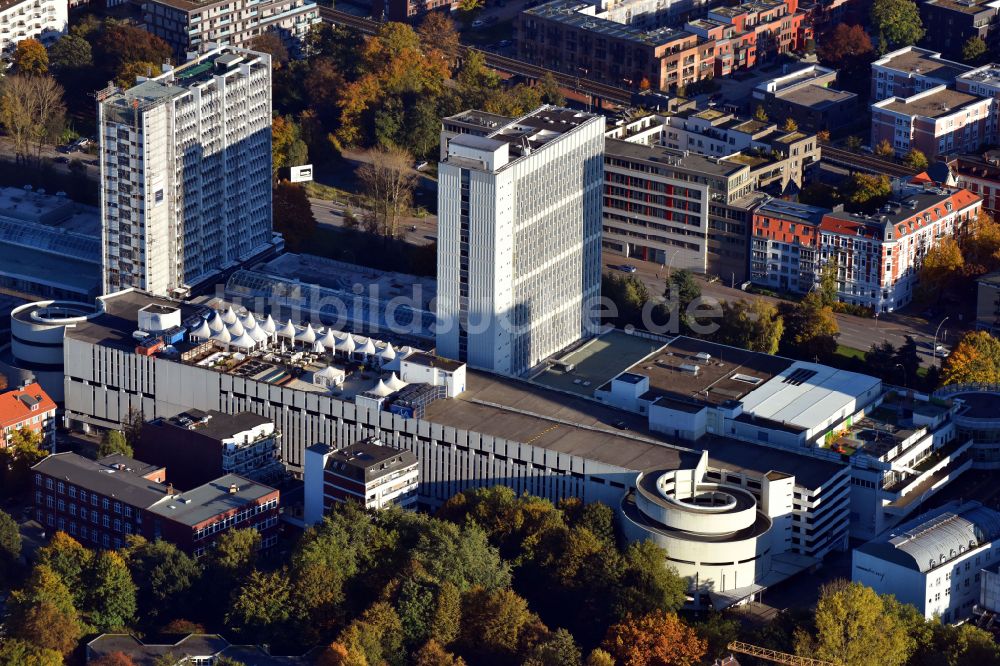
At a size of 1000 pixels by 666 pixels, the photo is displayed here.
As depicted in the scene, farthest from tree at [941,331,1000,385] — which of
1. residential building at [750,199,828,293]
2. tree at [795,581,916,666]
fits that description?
tree at [795,581,916,666]

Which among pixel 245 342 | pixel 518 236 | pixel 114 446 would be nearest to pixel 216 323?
pixel 245 342

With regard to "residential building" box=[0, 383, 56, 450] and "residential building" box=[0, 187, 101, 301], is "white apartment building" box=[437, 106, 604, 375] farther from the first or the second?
"residential building" box=[0, 187, 101, 301]

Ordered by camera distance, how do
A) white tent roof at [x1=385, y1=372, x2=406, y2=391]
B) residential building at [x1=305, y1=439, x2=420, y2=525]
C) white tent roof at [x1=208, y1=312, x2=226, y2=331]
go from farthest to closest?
white tent roof at [x1=208, y1=312, x2=226, y2=331] → white tent roof at [x1=385, y1=372, x2=406, y2=391] → residential building at [x1=305, y1=439, x2=420, y2=525]

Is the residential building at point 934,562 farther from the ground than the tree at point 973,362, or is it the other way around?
the tree at point 973,362

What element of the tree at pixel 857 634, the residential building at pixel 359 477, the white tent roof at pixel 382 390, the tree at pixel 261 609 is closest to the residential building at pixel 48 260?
the white tent roof at pixel 382 390

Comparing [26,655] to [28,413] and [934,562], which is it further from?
[934,562]

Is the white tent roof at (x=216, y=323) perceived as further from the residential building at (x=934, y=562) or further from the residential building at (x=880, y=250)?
the residential building at (x=880, y=250)

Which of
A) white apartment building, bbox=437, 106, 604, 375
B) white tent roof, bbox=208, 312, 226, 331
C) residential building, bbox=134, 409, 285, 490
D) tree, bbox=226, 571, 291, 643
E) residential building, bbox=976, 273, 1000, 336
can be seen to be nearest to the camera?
tree, bbox=226, 571, 291, 643

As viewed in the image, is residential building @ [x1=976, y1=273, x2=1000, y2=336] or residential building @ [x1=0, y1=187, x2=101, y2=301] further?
residential building @ [x1=976, y1=273, x2=1000, y2=336]
